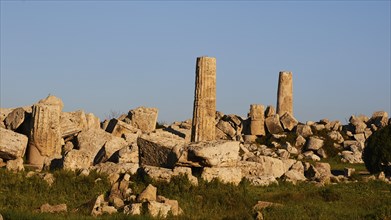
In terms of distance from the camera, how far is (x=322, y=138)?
4559 centimetres

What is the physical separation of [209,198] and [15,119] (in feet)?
45.7

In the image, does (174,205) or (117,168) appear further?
(117,168)

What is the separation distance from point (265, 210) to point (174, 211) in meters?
2.22

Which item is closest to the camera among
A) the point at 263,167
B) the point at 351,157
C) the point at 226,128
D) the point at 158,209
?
the point at 158,209

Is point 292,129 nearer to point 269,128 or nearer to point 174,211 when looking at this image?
point 269,128

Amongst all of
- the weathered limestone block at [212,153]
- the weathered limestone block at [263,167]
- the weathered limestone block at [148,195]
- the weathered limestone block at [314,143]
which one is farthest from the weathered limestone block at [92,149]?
the weathered limestone block at [314,143]

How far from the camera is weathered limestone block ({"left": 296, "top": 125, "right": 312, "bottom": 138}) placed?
1833 inches

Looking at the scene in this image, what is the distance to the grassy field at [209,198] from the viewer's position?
65.7 feet

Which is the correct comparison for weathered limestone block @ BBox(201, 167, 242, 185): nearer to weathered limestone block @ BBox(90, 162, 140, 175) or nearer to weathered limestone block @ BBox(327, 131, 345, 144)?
weathered limestone block @ BBox(90, 162, 140, 175)

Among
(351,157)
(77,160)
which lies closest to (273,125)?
(351,157)

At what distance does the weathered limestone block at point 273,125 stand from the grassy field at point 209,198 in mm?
23591

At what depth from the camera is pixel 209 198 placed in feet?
71.3

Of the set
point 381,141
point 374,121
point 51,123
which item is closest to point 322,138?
point 374,121

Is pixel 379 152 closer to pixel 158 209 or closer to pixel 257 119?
pixel 158 209
